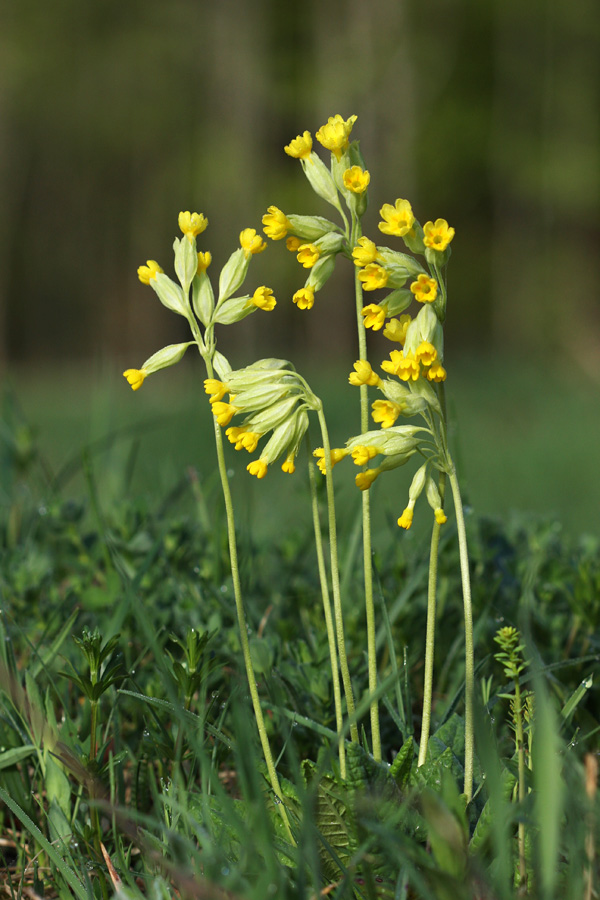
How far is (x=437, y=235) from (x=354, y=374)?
176 mm

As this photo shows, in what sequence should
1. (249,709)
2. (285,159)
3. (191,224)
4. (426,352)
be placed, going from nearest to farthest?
(426,352), (191,224), (249,709), (285,159)

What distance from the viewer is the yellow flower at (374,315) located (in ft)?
3.07

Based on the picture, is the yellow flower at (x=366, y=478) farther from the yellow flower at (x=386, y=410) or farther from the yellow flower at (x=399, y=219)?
the yellow flower at (x=399, y=219)

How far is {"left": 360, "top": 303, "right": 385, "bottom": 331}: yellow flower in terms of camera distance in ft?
3.07

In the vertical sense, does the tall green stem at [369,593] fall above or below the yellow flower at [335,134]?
below

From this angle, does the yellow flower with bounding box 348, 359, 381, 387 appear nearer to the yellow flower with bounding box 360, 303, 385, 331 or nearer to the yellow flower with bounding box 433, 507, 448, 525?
the yellow flower with bounding box 360, 303, 385, 331

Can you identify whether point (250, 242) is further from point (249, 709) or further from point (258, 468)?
point (249, 709)

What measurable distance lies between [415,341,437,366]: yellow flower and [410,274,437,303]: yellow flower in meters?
0.05

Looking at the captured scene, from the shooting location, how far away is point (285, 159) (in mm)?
16047

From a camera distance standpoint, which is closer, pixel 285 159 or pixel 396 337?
pixel 396 337

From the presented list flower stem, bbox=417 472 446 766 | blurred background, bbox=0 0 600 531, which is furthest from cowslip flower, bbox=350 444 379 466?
blurred background, bbox=0 0 600 531

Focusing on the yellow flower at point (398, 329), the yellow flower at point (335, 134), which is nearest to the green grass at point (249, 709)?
the yellow flower at point (398, 329)

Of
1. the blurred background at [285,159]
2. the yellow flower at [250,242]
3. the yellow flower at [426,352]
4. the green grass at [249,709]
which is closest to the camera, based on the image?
the green grass at [249,709]

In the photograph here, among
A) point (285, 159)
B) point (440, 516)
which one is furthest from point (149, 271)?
point (285, 159)
